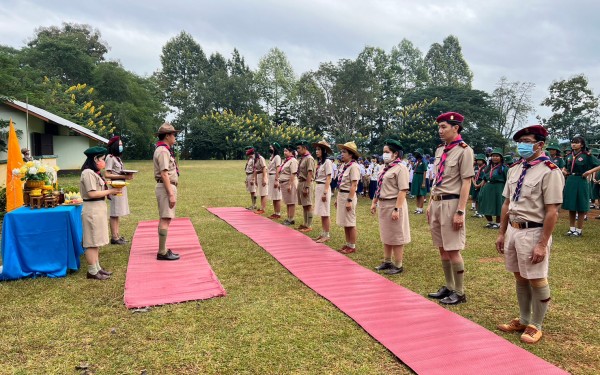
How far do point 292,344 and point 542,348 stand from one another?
6.77 ft

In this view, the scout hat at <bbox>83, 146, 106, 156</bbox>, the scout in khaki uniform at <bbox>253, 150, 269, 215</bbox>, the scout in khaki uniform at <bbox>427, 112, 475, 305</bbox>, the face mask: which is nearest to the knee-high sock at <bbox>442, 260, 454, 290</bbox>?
the scout in khaki uniform at <bbox>427, 112, 475, 305</bbox>

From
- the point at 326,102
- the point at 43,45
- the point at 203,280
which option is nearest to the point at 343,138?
the point at 326,102

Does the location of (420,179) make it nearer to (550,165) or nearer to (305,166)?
(305,166)

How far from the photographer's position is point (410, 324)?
3.57 metres

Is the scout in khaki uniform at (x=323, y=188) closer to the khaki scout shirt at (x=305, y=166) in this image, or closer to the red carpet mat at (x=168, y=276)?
the khaki scout shirt at (x=305, y=166)

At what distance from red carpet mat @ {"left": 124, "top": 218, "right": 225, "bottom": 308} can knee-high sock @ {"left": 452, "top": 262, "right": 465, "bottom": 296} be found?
256 cm

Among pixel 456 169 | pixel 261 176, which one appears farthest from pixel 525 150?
pixel 261 176

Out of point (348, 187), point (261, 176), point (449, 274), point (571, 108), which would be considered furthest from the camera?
point (571, 108)

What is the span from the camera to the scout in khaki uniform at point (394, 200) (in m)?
5.02

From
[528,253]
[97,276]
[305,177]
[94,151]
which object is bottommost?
[97,276]

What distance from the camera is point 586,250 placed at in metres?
6.27

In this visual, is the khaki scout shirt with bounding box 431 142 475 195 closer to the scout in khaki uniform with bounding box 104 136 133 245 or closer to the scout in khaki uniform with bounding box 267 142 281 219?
the scout in khaki uniform with bounding box 104 136 133 245

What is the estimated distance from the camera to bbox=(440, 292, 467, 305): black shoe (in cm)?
409

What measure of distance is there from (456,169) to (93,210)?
4.31 m
